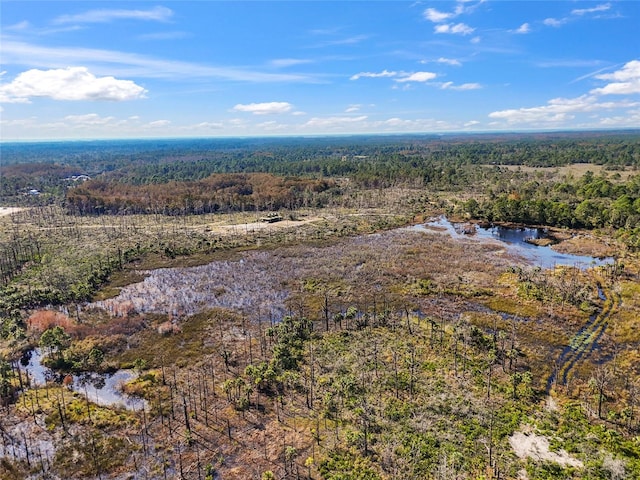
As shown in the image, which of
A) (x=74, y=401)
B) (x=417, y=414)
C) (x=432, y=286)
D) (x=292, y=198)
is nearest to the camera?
(x=417, y=414)

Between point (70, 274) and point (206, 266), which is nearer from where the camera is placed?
point (70, 274)

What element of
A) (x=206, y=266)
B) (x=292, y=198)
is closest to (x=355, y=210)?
(x=292, y=198)

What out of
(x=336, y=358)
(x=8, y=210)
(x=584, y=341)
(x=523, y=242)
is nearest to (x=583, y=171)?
(x=523, y=242)

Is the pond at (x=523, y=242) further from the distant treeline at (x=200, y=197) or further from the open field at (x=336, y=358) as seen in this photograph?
the distant treeline at (x=200, y=197)

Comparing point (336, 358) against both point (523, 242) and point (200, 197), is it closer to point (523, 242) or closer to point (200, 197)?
point (523, 242)

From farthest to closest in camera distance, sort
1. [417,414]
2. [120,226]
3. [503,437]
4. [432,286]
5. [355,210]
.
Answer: [355,210]
[120,226]
[432,286]
[417,414]
[503,437]

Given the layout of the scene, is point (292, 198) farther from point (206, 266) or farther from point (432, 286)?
point (432, 286)
